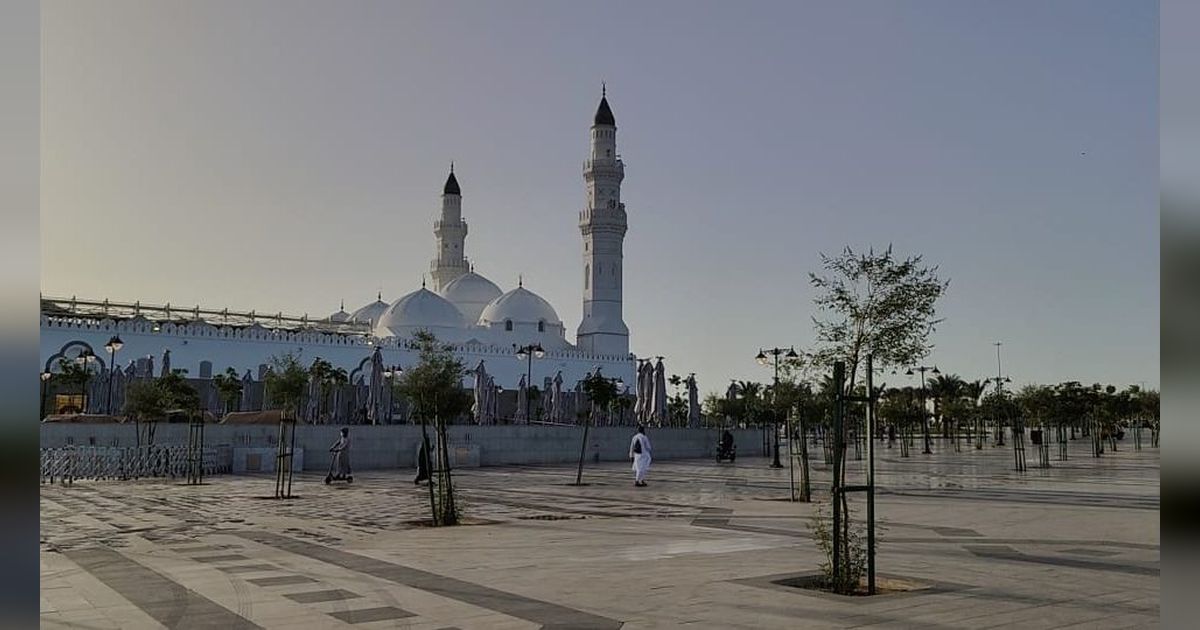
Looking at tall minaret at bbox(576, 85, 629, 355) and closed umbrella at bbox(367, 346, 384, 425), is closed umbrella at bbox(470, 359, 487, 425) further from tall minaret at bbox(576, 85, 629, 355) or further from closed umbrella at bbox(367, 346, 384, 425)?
tall minaret at bbox(576, 85, 629, 355)

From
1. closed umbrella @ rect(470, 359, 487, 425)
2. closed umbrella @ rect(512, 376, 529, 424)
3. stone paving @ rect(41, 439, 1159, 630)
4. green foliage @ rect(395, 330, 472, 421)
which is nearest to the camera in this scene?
stone paving @ rect(41, 439, 1159, 630)

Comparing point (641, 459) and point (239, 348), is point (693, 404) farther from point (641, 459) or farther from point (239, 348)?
point (239, 348)

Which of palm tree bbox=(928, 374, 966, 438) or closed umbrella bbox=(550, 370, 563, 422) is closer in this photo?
closed umbrella bbox=(550, 370, 563, 422)

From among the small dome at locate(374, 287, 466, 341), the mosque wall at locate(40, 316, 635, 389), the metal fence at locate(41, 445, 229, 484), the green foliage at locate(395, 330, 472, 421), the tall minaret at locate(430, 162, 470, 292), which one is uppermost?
the tall minaret at locate(430, 162, 470, 292)

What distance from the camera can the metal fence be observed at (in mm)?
25172

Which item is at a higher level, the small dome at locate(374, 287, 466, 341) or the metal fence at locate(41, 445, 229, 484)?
the small dome at locate(374, 287, 466, 341)

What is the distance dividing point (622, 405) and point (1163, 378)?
2078 inches

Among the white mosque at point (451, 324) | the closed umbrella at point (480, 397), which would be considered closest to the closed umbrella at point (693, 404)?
the closed umbrella at point (480, 397)

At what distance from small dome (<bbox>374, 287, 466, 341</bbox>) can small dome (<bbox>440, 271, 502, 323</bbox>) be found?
241 inches

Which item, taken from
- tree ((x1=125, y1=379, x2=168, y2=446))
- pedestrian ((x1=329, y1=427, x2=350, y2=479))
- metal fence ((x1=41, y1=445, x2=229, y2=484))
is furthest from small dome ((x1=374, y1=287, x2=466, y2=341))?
pedestrian ((x1=329, y1=427, x2=350, y2=479))

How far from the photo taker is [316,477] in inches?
1065

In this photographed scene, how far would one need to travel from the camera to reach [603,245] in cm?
8256

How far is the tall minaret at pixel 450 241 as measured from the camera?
3824 inches

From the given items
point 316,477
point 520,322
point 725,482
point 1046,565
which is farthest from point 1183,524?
point 520,322
